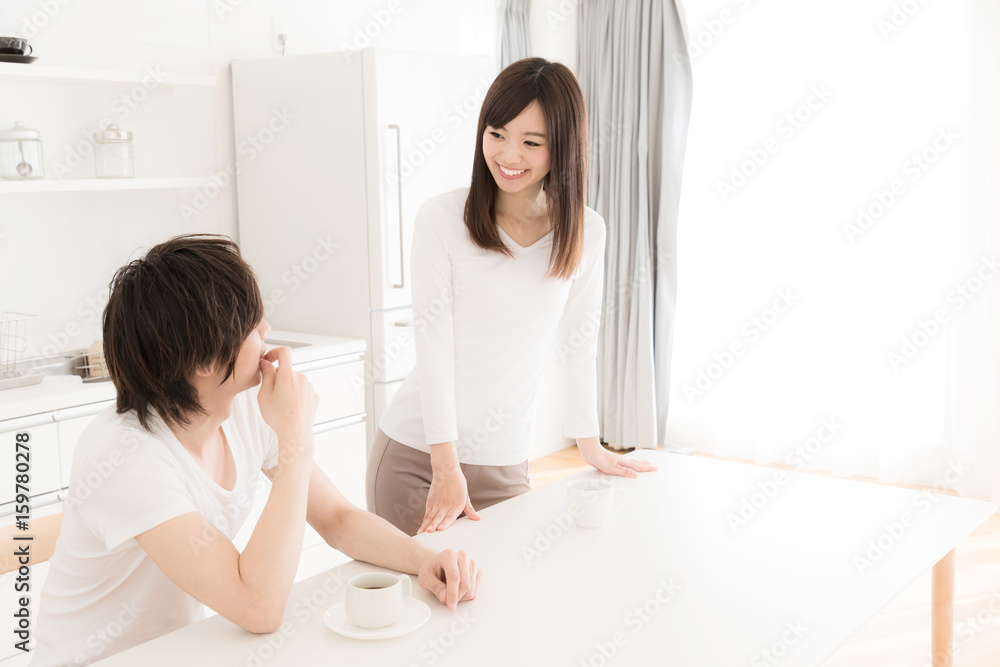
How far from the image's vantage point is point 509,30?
4363 mm

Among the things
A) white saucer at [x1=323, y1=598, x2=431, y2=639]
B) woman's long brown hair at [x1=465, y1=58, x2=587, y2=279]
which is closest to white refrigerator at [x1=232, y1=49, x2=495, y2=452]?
woman's long brown hair at [x1=465, y1=58, x2=587, y2=279]

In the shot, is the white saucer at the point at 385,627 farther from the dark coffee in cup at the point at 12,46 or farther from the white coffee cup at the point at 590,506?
the dark coffee in cup at the point at 12,46

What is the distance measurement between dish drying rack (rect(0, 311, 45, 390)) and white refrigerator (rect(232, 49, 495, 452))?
2.97 feet

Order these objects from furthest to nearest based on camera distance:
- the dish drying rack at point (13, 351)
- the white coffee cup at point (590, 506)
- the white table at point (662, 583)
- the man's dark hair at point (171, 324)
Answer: the dish drying rack at point (13, 351)
the white coffee cup at point (590, 506)
the man's dark hair at point (171, 324)
the white table at point (662, 583)

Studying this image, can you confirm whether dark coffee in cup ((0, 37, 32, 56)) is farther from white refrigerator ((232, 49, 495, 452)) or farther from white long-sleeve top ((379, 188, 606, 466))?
white long-sleeve top ((379, 188, 606, 466))

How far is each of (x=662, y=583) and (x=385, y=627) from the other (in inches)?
15.9

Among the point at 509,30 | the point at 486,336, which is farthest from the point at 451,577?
the point at 509,30

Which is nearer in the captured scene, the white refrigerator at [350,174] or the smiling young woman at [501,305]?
the smiling young woman at [501,305]

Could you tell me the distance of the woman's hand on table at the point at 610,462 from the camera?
6.03 feet

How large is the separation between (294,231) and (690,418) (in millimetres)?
2246

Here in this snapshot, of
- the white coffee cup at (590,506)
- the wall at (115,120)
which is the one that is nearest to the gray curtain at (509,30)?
the wall at (115,120)

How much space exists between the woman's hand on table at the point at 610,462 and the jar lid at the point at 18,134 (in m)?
1.87

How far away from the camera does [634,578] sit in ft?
4.37

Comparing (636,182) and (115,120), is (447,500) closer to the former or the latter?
(115,120)
